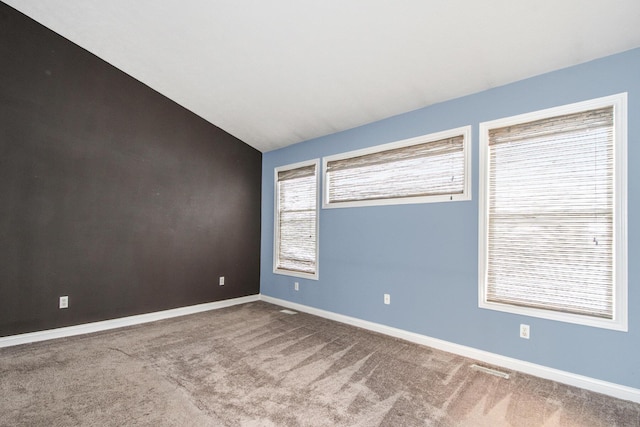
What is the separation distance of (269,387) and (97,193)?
9.99 ft

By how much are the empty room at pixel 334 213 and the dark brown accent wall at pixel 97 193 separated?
0.02m

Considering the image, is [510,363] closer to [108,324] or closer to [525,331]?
[525,331]

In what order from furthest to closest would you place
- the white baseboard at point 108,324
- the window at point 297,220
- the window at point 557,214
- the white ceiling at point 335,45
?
the window at point 297,220, the white baseboard at point 108,324, the window at point 557,214, the white ceiling at point 335,45

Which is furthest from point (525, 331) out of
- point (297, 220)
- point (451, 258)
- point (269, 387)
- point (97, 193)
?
point (97, 193)

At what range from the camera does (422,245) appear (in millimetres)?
3367

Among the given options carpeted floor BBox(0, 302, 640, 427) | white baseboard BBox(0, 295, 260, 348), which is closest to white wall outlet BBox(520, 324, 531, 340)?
carpeted floor BBox(0, 302, 640, 427)

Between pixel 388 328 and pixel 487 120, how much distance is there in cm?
244

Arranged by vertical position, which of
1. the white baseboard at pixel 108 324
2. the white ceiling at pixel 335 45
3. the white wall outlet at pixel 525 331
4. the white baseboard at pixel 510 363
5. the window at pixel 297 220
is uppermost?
the white ceiling at pixel 335 45

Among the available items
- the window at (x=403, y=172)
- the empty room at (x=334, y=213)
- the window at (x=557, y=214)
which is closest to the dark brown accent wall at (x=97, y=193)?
the empty room at (x=334, y=213)

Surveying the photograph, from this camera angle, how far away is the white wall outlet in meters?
2.66

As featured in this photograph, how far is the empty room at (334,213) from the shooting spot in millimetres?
2264

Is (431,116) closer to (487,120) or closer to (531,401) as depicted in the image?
(487,120)

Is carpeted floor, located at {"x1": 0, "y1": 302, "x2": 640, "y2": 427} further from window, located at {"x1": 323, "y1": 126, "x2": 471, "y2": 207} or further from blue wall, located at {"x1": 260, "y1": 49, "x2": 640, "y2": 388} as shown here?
window, located at {"x1": 323, "y1": 126, "x2": 471, "y2": 207}

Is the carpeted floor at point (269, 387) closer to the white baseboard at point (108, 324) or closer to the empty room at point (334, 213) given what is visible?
the empty room at point (334, 213)
